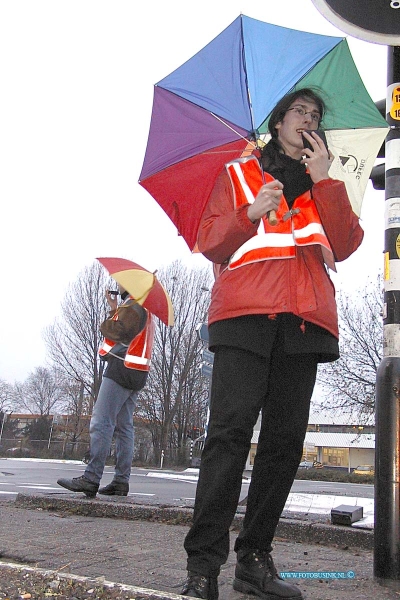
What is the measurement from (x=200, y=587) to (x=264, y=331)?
3.24 feet

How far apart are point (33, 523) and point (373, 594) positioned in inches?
96.2

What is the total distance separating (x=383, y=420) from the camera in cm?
291

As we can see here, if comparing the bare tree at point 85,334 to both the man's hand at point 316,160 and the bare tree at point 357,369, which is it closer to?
the bare tree at point 357,369

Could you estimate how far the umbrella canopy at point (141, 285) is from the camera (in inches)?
226

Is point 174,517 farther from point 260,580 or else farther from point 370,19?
point 370,19

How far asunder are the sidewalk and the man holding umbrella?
262 mm

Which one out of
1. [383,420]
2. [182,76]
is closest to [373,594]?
[383,420]

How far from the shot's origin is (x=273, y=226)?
262 cm

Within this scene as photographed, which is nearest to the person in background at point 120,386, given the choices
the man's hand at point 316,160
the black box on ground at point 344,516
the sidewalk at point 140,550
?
the sidewalk at point 140,550

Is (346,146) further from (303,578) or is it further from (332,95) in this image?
(303,578)

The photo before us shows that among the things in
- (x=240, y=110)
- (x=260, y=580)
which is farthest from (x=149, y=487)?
(x=240, y=110)

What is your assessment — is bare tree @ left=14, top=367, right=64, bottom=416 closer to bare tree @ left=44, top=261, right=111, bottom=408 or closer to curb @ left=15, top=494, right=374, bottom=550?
bare tree @ left=44, top=261, right=111, bottom=408

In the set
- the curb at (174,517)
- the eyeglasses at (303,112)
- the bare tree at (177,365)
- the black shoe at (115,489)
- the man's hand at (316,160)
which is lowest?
the curb at (174,517)

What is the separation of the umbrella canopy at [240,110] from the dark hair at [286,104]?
0.13 feet
